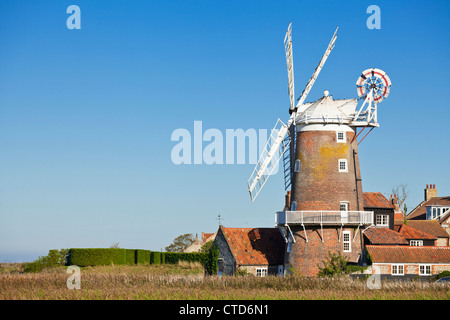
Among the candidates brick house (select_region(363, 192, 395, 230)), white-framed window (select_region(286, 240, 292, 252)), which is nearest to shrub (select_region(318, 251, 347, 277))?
white-framed window (select_region(286, 240, 292, 252))

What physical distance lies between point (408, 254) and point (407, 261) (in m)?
0.70

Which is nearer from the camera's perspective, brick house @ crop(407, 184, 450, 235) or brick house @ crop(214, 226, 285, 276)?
brick house @ crop(214, 226, 285, 276)

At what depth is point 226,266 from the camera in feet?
180

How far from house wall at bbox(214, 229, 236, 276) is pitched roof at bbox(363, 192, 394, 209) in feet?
38.5

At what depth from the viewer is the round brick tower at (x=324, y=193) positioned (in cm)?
4875

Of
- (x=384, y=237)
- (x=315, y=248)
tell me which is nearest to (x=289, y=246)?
(x=315, y=248)

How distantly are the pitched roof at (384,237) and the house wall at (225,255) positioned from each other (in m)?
10.8

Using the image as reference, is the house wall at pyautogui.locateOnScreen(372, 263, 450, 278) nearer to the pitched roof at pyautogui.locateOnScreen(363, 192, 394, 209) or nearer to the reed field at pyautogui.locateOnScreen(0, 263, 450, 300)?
the pitched roof at pyautogui.locateOnScreen(363, 192, 394, 209)

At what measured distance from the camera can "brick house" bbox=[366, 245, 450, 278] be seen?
161ft

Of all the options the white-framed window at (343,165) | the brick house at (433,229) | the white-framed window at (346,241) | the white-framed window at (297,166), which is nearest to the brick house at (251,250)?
the white-framed window at (346,241)

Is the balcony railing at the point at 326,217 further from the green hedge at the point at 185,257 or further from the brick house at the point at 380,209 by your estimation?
the green hedge at the point at 185,257

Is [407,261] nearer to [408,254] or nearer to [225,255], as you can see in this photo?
[408,254]

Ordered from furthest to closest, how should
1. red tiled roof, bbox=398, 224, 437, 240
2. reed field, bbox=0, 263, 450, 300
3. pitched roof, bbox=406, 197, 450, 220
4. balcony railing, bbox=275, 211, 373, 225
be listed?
pitched roof, bbox=406, 197, 450, 220, red tiled roof, bbox=398, 224, 437, 240, balcony railing, bbox=275, 211, 373, 225, reed field, bbox=0, 263, 450, 300
